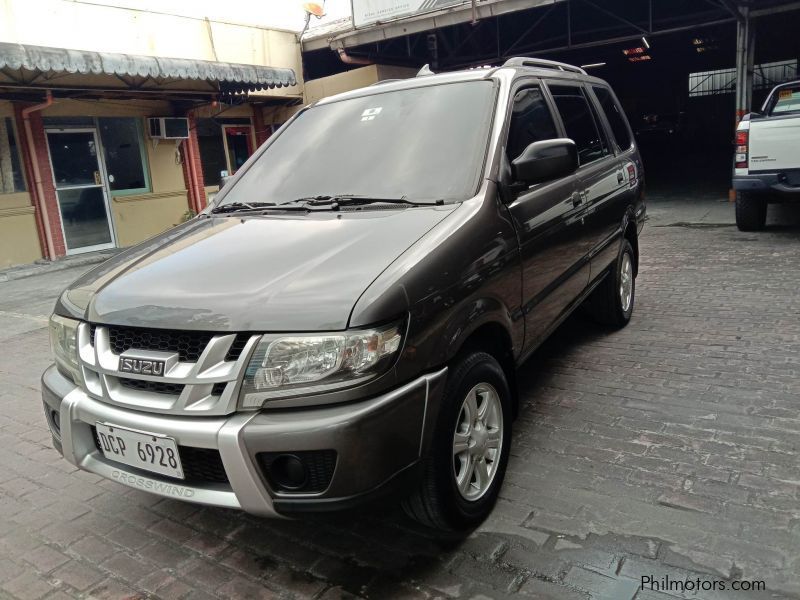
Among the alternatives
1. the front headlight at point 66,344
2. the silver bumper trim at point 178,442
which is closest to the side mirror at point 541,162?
the silver bumper trim at point 178,442

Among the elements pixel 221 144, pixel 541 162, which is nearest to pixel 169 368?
pixel 541 162

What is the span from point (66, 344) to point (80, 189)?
10.1 metres

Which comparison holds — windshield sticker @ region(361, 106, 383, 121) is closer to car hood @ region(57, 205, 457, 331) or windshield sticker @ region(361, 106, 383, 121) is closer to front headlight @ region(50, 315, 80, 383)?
car hood @ region(57, 205, 457, 331)

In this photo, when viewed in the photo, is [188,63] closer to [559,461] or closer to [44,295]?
[44,295]

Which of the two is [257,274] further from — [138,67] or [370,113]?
[138,67]

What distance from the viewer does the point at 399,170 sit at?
299cm

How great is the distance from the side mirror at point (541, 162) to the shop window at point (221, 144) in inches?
475

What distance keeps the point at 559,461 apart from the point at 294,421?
157 centimetres

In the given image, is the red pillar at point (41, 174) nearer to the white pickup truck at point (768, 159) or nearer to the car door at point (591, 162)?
the car door at point (591, 162)

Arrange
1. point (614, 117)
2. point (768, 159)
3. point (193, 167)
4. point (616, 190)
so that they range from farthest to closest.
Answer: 1. point (193, 167)
2. point (768, 159)
3. point (614, 117)
4. point (616, 190)

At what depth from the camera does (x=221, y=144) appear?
14430 millimetres

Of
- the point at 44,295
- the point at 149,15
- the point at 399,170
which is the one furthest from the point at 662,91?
the point at 399,170

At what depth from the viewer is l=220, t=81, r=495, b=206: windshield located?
9.52 feet

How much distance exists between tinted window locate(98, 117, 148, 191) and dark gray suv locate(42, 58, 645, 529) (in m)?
9.61
